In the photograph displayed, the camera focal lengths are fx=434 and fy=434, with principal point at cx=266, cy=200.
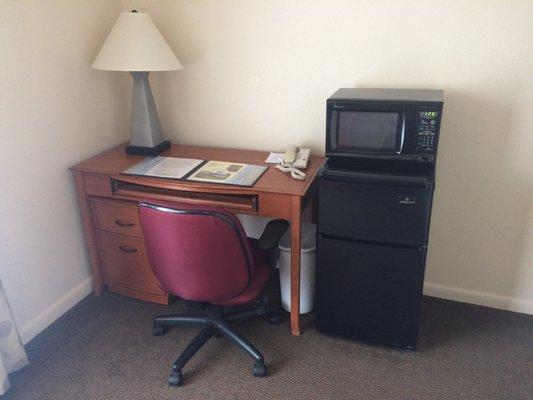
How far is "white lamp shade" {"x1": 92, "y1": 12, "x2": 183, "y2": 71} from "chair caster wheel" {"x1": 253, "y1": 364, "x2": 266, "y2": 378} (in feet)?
4.79

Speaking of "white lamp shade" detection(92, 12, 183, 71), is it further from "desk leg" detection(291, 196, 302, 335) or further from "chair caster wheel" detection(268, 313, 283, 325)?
"chair caster wheel" detection(268, 313, 283, 325)

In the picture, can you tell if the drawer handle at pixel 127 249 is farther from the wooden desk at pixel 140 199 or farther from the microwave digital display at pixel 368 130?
the microwave digital display at pixel 368 130

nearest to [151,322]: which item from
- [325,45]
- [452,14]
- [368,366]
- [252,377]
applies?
[252,377]

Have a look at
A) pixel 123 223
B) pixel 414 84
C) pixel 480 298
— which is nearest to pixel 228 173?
pixel 123 223

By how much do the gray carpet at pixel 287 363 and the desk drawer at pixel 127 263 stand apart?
17 cm

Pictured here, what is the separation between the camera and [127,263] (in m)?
2.32

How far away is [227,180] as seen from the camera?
1.99m

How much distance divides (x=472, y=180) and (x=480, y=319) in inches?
27.9

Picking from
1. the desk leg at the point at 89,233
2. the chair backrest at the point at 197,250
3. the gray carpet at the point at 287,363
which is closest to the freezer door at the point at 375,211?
the chair backrest at the point at 197,250

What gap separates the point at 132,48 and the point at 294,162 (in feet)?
3.13

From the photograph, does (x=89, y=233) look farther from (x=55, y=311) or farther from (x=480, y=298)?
(x=480, y=298)

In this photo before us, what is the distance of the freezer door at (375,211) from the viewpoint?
5.69 feet

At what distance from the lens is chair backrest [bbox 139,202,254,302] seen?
1558mm

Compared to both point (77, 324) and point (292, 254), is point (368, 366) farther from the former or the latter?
point (77, 324)
